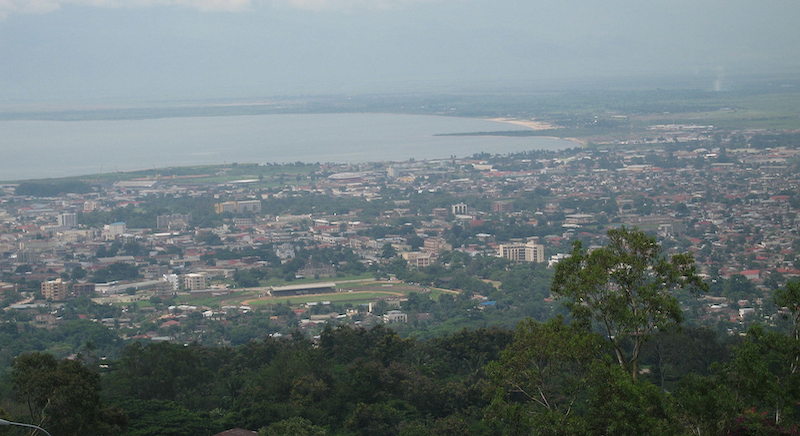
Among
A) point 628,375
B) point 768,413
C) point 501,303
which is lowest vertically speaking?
point 501,303

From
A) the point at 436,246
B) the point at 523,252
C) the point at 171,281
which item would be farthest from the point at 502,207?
the point at 171,281

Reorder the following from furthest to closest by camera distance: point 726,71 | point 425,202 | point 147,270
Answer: point 726,71 → point 425,202 → point 147,270

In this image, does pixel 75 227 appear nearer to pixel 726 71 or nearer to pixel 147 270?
pixel 147 270

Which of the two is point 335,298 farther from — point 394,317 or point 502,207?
point 502,207

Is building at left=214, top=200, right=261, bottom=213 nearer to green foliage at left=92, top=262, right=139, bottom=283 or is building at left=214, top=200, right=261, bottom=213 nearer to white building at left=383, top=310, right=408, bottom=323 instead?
green foliage at left=92, top=262, right=139, bottom=283

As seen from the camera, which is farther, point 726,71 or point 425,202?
point 726,71

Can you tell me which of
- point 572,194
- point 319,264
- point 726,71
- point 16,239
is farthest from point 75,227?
point 726,71

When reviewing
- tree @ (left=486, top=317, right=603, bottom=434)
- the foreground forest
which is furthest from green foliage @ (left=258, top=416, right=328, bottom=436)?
tree @ (left=486, top=317, right=603, bottom=434)
